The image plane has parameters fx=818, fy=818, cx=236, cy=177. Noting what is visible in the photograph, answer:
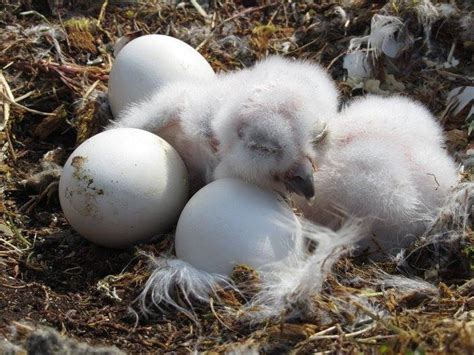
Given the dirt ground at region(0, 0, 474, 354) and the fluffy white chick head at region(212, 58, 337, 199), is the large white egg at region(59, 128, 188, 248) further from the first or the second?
the fluffy white chick head at region(212, 58, 337, 199)

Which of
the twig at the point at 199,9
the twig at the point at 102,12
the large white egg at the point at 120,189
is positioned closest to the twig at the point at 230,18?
the twig at the point at 199,9

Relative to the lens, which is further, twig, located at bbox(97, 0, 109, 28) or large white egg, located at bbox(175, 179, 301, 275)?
twig, located at bbox(97, 0, 109, 28)

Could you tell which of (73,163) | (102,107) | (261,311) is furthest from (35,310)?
(102,107)

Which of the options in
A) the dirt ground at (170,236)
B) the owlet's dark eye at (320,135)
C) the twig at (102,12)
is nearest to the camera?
the dirt ground at (170,236)

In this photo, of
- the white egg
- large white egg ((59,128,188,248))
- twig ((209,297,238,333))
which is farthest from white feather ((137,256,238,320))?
the white egg

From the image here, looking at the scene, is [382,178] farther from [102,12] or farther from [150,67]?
[102,12]

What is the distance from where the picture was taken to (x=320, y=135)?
9.36 feet

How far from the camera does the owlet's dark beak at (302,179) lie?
2.73m

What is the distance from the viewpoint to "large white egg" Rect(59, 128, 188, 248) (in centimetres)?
288

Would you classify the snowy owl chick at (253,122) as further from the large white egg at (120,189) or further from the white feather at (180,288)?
the white feather at (180,288)

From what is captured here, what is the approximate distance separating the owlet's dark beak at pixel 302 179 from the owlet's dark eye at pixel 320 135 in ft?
0.34

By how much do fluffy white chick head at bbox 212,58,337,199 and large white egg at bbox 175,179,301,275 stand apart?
0.09 metres

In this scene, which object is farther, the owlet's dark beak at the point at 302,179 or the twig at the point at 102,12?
the twig at the point at 102,12

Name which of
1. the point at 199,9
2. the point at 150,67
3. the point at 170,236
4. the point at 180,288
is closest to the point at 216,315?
the point at 180,288
